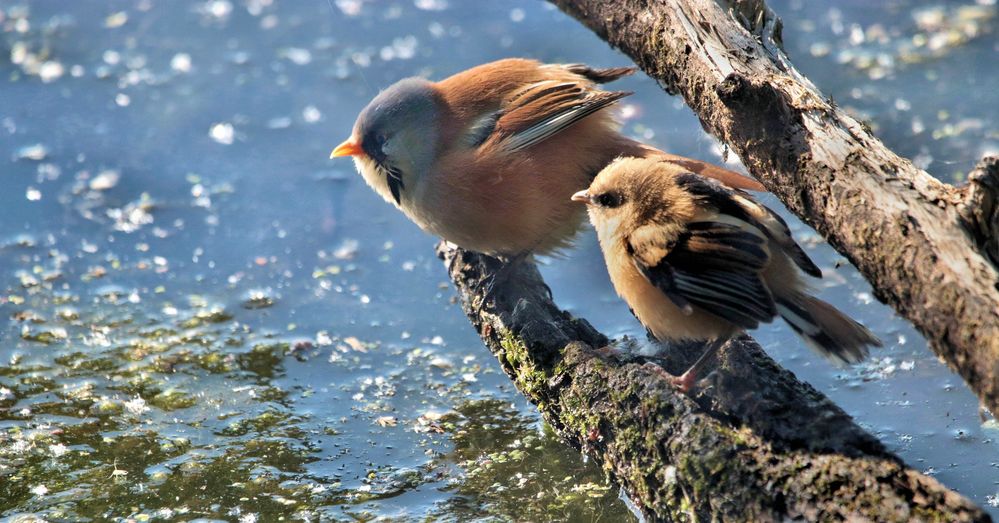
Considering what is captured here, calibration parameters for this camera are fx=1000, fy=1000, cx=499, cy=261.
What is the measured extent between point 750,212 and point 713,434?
872 millimetres

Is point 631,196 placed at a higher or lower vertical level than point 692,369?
higher

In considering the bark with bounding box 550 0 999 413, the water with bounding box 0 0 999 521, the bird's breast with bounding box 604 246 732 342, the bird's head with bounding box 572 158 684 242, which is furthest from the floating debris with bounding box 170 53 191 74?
the bird's breast with bounding box 604 246 732 342

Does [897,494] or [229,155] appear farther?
[229,155]

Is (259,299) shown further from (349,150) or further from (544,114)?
(544,114)

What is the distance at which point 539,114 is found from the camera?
4.47 meters

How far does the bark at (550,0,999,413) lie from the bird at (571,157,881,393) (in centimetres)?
19

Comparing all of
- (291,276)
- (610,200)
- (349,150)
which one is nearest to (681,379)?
(610,200)

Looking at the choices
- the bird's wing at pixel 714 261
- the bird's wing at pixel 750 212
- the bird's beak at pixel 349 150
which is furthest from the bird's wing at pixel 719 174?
the bird's beak at pixel 349 150

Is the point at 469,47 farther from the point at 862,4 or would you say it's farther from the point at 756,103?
the point at 756,103

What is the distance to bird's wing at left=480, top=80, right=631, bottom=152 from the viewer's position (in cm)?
443

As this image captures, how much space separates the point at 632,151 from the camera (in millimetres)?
4520

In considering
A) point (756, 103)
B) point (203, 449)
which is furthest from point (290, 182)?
point (756, 103)

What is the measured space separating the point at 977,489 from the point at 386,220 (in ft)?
12.7

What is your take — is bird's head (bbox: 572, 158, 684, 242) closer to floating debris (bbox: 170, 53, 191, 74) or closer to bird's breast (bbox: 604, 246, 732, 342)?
bird's breast (bbox: 604, 246, 732, 342)
